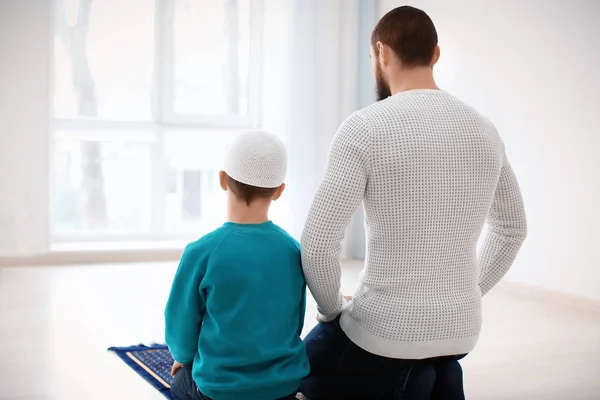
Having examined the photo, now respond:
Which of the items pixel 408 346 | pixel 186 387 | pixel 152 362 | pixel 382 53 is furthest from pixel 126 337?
pixel 382 53

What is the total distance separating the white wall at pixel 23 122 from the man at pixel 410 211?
9.71 ft

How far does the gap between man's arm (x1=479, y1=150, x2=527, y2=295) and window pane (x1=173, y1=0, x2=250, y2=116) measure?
10.7ft

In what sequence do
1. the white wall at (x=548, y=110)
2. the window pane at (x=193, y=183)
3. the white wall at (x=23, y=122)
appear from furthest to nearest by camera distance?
the window pane at (x=193, y=183)
the white wall at (x=23, y=122)
the white wall at (x=548, y=110)

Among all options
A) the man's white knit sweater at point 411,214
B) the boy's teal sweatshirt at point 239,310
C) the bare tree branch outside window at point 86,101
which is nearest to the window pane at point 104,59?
the bare tree branch outside window at point 86,101

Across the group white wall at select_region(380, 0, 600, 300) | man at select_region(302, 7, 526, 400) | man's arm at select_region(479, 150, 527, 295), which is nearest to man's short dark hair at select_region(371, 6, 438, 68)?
man at select_region(302, 7, 526, 400)

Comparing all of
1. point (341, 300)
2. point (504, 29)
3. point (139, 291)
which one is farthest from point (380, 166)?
point (504, 29)

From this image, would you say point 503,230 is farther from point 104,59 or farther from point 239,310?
point 104,59

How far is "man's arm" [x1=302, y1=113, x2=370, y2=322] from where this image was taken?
1.58 metres

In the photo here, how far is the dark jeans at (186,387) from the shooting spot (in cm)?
176

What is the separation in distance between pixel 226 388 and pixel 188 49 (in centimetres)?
351

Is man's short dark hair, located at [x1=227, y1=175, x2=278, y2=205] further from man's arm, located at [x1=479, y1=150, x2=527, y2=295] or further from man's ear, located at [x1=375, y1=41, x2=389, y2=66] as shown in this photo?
man's arm, located at [x1=479, y1=150, x2=527, y2=295]

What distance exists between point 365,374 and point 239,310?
1.28ft

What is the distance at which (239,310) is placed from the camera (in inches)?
64.6

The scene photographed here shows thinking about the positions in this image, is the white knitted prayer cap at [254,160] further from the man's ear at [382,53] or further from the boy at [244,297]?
the man's ear at [382,53]
